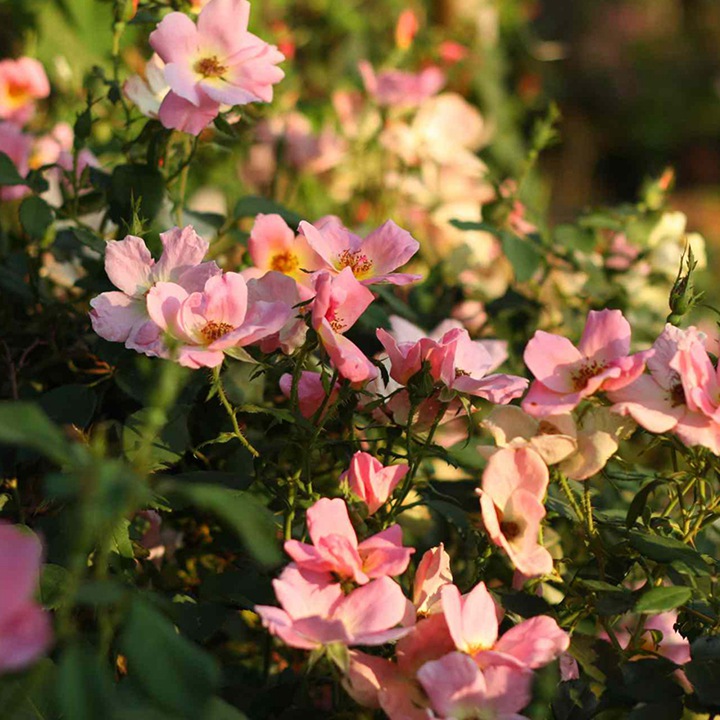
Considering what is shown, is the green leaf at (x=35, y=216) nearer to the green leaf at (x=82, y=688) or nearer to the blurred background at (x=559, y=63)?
the blurred background at (x=559, y=63)

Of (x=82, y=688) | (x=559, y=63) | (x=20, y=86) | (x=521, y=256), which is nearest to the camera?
(x=82, y=688)

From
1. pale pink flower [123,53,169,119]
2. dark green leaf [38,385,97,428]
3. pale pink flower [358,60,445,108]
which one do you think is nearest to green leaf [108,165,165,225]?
pale pink flower [123,53,169,119]

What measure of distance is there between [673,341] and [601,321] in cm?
5

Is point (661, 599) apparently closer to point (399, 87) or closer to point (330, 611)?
point (330, 611)

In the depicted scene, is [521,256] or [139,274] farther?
[521,256]

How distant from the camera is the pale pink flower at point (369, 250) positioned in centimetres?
72

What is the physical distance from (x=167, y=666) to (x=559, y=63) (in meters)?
4.94

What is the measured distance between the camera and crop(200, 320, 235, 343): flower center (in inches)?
25.2

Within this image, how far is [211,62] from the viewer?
774 millimetres

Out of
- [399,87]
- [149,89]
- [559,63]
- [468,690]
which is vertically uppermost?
[149,89]

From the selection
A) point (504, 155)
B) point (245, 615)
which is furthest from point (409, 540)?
point (504, 155)

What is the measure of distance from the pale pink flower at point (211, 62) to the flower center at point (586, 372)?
11.7 inches

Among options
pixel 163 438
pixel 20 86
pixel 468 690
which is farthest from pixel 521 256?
pixel 20 86

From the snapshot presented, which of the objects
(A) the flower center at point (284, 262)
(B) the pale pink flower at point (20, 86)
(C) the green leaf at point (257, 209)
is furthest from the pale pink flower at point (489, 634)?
(B) the pale pink flower at point (20, 86)
